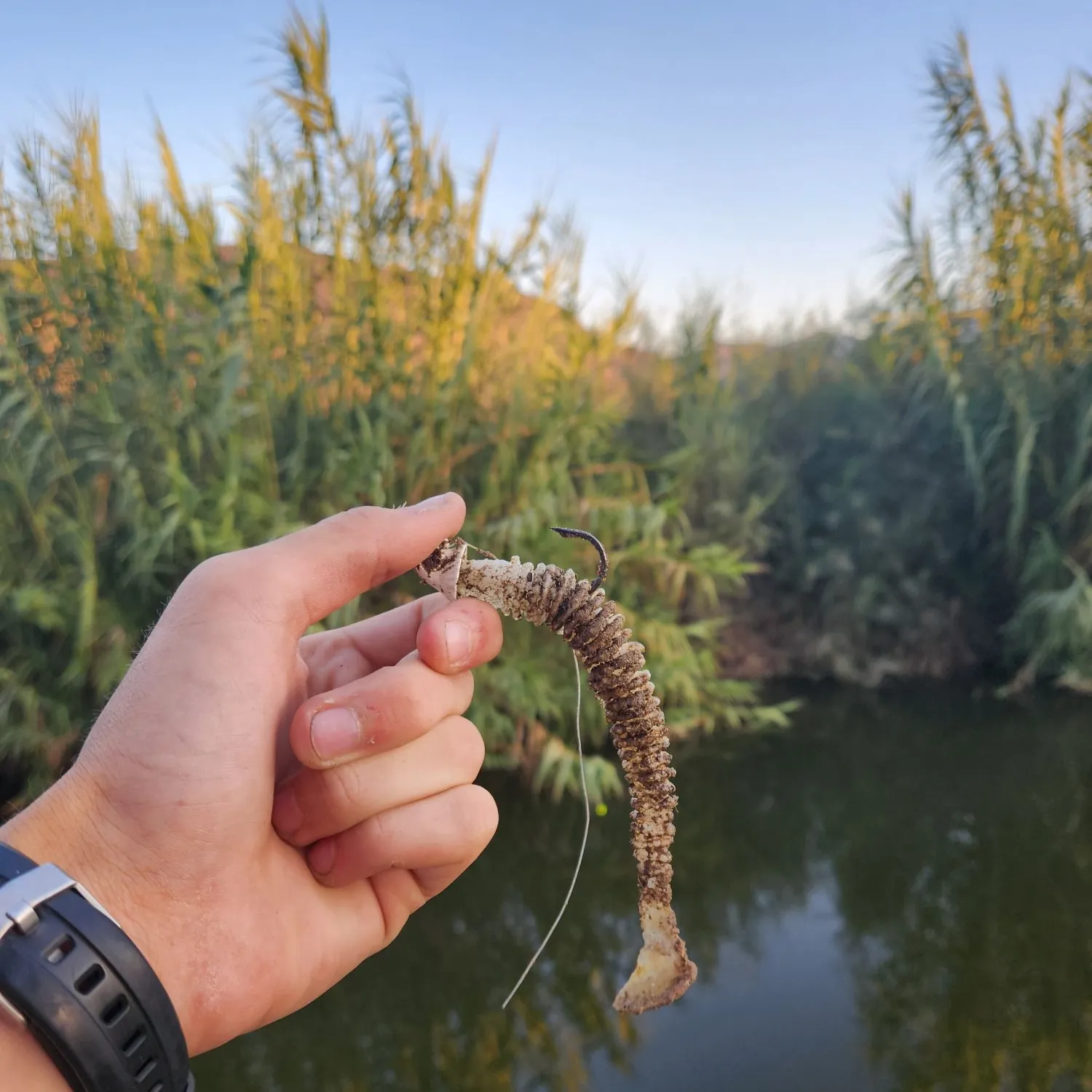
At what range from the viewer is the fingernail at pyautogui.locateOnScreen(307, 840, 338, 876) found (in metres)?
1.35

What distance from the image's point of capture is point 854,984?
9.85ft

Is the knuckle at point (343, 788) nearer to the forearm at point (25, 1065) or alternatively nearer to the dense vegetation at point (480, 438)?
the forearm at point (25, 1065)

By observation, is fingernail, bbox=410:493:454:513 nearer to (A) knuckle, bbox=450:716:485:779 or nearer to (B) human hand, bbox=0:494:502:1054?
(B) human hand, bbox=0:494:502:1054

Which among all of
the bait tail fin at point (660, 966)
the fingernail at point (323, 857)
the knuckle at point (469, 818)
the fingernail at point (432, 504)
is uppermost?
the fingernail at point (432, 504)

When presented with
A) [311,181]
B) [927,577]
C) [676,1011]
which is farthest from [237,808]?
[927,577]

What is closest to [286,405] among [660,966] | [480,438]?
[480,438]

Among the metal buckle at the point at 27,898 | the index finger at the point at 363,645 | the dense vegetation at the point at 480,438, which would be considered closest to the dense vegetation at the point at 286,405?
the dense vegetation at the point at 480,438

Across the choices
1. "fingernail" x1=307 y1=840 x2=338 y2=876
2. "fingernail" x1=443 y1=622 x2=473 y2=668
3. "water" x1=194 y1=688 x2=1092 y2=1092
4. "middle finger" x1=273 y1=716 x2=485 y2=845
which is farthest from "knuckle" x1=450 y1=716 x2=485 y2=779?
"water" x1=194 y1=688 x2=1092 y2=1092

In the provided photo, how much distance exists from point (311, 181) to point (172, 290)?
39.2 inches

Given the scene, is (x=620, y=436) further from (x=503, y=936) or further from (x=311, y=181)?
(x=503, y=936)

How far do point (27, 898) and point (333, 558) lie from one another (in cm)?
56

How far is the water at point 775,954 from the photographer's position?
2.67 m

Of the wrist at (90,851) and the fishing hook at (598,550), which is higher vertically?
the fishing hook at (598,550)

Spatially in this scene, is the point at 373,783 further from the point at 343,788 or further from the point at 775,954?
the point at 775,954
